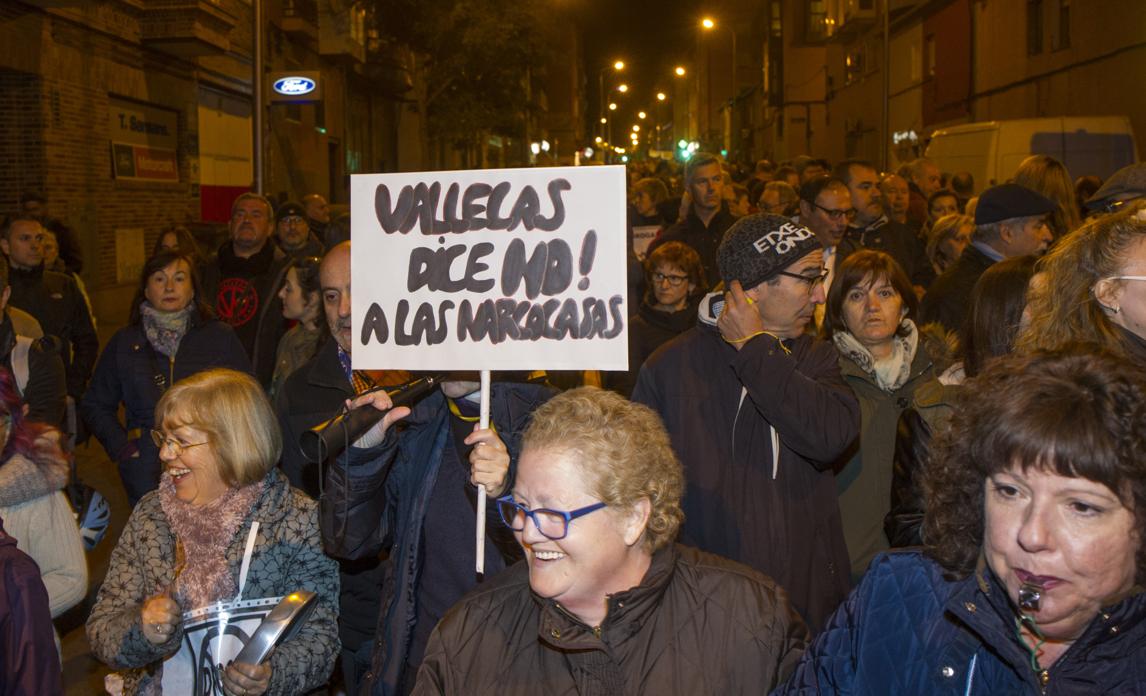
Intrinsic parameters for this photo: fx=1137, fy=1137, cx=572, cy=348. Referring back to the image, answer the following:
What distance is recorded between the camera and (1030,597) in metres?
1.92

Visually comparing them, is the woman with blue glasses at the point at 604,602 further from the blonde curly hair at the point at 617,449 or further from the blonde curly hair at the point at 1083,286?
the blonde curly hair at the point at 1083,286

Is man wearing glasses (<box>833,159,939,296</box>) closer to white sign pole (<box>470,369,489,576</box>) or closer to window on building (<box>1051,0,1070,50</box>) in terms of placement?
white sign pole (<box>470,369,489,576</box>)

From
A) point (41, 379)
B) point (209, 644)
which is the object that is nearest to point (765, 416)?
point (209, 644)

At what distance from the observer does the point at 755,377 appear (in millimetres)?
3568

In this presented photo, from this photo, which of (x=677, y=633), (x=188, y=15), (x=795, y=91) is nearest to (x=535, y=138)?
(x=795, y=91)

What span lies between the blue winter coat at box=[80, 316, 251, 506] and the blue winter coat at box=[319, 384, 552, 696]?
267 cm

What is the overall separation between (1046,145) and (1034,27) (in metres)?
11.3

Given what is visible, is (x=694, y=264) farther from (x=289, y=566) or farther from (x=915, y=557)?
(x=915, y=557)

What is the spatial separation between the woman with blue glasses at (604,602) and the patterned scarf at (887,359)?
189 centimetres

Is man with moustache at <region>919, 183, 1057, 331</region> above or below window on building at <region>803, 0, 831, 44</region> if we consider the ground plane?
below

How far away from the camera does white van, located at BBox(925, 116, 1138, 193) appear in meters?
13.6

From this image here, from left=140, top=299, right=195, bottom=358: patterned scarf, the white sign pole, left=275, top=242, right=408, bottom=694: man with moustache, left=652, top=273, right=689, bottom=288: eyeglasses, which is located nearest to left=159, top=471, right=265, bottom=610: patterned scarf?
left=275, top=242, right=408, bottom=694: man with moustache

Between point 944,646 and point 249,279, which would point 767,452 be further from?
point 249,279

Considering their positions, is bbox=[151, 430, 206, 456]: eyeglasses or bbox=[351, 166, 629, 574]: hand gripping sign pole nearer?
bbox=[351, 166, 629, 574]: hand gripping sign pole
